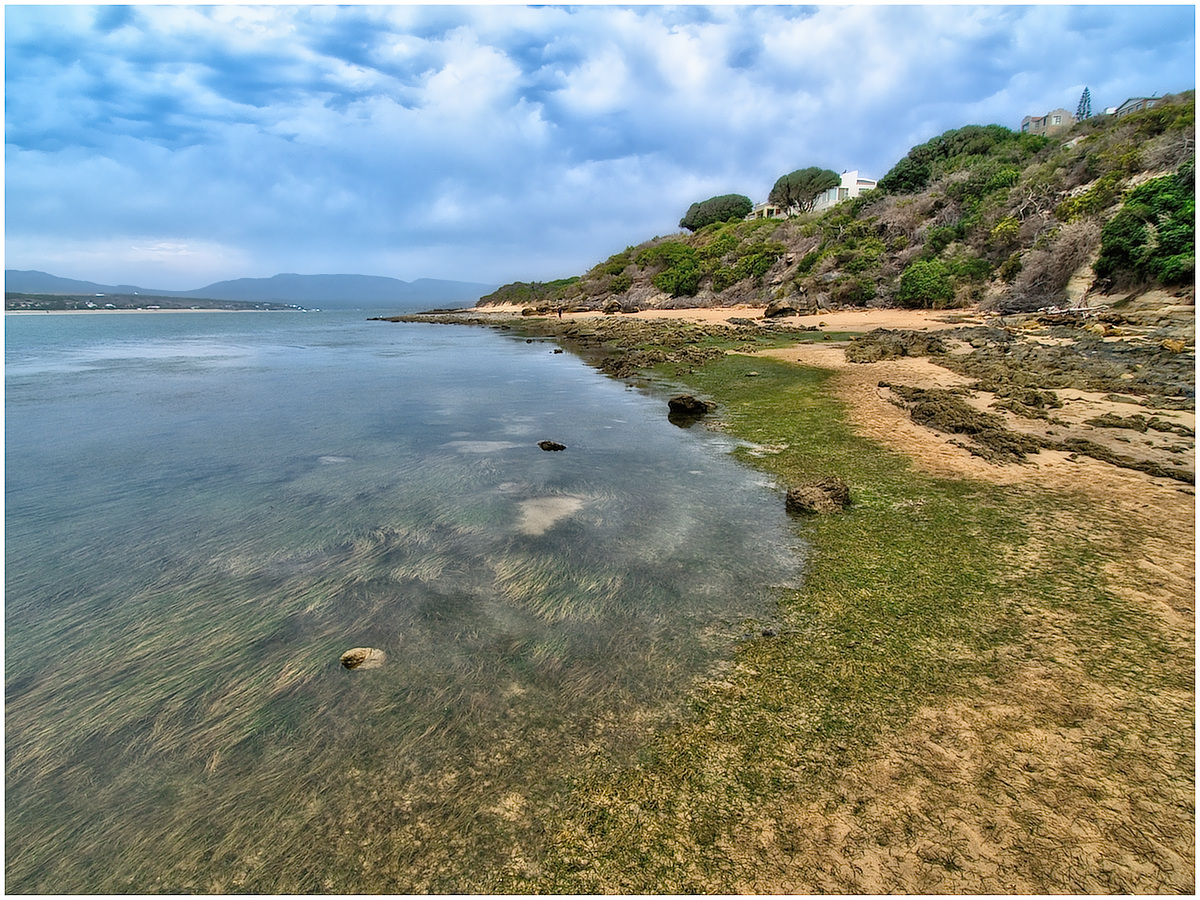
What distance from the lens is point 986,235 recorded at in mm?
31000

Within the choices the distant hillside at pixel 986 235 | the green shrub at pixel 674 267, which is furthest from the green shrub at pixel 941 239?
the green shrub at pixel 674 267

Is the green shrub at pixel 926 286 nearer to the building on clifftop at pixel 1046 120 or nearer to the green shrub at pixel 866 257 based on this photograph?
the green shrub at pixel 866 257

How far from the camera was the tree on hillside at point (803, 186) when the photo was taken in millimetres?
66125

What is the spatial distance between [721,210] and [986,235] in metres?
47.4

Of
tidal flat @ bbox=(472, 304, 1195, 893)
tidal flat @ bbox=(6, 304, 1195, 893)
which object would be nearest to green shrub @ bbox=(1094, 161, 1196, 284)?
tidal flat @ bbox=(472, 304, 1195, 893)

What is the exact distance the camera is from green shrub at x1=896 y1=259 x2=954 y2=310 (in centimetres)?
2881

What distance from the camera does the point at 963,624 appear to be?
12.0ft

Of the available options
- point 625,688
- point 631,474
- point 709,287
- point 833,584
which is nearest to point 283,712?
point 625,688

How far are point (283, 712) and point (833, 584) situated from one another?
12.9 feet

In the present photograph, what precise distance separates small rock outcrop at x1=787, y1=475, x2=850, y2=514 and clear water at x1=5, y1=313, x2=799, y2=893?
297 millimetres

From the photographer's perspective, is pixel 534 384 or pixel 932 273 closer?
pixel 534 384

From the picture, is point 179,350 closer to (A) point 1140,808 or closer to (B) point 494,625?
(B) point 494,625

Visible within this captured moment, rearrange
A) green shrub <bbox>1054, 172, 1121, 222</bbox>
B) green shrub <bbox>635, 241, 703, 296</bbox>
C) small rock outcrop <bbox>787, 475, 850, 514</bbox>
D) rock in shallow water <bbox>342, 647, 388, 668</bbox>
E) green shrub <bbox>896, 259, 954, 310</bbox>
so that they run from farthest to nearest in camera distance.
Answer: green shrub <bbox>635, 241, 703, 296</bbox>
green shrub <bbox>896, 259, 954, 310</bbox>
green shrub <bbox>1054, 172, 1121, 222</bbox>
small rock outcrop <bbox>787, 475, 850, 514</bbox>
rock in shallow water <bbox>342, 647, 388, 668</bbox>

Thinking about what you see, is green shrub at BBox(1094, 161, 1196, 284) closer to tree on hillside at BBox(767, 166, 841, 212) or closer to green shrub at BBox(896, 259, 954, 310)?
green shrub at BBox(896, 259, 954, 310)
